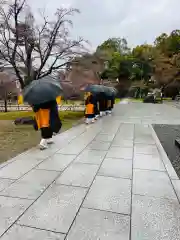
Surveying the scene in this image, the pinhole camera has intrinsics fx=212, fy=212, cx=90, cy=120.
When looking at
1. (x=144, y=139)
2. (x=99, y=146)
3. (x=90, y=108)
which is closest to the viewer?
(x=99, y=146)

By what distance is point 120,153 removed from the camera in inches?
208

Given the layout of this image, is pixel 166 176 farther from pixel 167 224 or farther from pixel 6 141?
pixel 6 141

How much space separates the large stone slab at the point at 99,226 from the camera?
222 cm

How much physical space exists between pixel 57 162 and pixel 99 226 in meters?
2.36

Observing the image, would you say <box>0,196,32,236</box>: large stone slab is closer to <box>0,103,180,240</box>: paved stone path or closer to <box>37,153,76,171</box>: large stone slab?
<box>0,103,180,240</box>: paved stone path

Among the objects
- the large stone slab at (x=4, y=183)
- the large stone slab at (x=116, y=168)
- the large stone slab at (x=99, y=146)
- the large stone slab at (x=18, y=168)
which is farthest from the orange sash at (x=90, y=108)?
the large stone slab at (x=4, y=183)

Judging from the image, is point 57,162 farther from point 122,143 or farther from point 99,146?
point 122,143

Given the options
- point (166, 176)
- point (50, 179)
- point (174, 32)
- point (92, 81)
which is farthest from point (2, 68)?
point (174, 32)

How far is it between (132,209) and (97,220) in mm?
512

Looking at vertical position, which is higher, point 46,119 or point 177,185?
point 46,119

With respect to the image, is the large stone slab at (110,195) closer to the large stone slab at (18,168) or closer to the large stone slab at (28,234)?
the large stone slab at (28,234)

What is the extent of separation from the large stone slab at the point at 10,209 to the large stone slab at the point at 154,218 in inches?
54.8

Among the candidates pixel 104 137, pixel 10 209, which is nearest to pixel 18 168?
pixel 10 209

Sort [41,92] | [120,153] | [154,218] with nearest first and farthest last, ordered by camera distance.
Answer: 1. [154,218]
2. [41,92]
3. [120,153]
